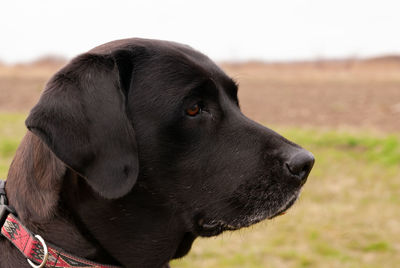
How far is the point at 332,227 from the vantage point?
5371mm

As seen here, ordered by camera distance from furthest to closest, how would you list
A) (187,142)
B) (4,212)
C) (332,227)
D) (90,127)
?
(332,227) < (187,142) < (4,212) < (90,127)

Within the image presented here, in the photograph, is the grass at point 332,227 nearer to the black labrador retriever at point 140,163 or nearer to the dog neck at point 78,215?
the black labrador retriever at point 140,163

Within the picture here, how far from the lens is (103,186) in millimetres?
2000

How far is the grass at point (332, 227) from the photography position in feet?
15.0

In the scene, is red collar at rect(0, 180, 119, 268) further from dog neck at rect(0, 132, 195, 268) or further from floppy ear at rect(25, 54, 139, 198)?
floppy ear at rect(25, 54, 139, 198)

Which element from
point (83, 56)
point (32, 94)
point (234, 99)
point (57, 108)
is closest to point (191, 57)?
point (234, 99)

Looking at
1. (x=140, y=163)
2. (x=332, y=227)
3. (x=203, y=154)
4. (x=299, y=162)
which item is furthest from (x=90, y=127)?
(x=332, y=227)

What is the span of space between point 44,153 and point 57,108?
291mm

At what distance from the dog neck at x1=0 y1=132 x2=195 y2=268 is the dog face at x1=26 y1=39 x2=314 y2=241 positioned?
11 cm

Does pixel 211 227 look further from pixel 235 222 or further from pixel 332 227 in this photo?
pixel 332 227

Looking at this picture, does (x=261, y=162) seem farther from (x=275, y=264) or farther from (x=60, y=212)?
(x=275, y=264)

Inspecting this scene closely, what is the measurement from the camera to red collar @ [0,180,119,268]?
2.06m

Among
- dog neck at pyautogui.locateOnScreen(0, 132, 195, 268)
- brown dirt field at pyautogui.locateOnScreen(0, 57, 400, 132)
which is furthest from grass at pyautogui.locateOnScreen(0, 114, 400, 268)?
brown dirt field at pyautogui.locateOnScreen(0, 57, 400, 132)

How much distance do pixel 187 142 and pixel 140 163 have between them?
26cm
